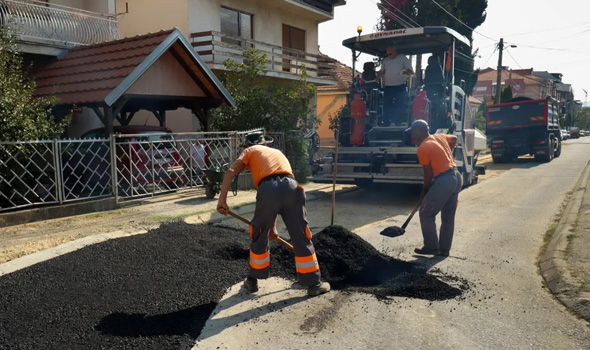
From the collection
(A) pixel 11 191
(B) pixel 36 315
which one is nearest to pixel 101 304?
(B) pixel 36 315

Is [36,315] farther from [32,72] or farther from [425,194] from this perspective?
[32,72]

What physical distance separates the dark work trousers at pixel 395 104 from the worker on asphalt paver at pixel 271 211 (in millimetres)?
6739

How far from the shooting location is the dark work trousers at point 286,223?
434 centimetres

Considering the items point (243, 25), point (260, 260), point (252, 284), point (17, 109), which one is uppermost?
point (243, 25)

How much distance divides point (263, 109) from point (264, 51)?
17.8ft

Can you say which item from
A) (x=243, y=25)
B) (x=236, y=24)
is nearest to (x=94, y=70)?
(x=236, y=24)

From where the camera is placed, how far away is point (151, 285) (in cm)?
448

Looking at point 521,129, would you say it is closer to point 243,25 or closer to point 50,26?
point 243,25

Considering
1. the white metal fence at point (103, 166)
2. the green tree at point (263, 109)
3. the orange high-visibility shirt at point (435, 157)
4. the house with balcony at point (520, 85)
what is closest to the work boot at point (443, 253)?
the orange high-visibility shirt at point (435, 157)

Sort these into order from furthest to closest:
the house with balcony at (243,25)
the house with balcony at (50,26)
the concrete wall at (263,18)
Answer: the concrete wall at (263,18) < the house with balcony at (243,25) < the house with balcony at (50,26)

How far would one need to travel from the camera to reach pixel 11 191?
746 centimetres

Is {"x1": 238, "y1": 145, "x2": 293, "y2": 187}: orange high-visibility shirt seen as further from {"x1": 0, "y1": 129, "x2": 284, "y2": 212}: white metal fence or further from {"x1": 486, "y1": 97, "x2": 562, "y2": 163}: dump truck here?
{"x1": 486, "y1": 97, "x2": 562, "y2": 163}: dump truck

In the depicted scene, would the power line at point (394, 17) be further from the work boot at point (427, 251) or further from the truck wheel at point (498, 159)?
the work boot at point (427, 251)

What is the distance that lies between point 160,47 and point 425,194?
617 cm
